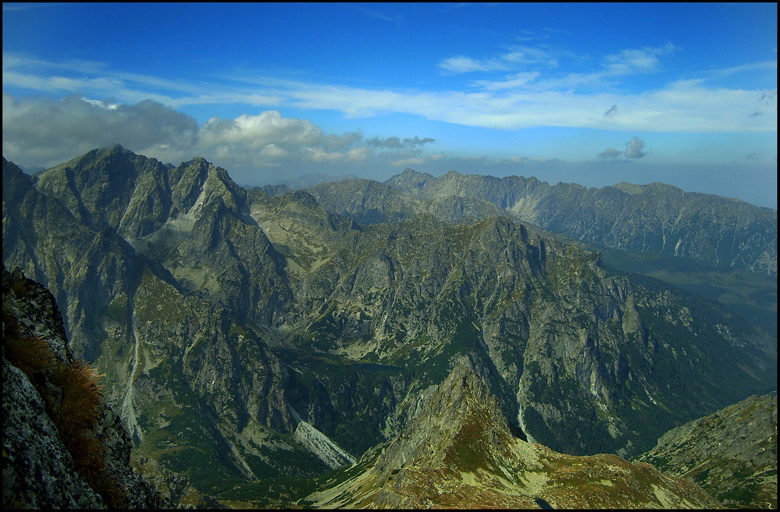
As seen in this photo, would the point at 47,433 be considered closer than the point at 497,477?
Yes

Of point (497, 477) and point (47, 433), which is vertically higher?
point (47, 433)

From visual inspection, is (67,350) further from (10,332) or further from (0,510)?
(0,510)

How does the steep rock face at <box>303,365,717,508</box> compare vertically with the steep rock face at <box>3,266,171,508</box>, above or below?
below

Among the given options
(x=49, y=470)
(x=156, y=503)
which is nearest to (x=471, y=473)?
(x=156, y=503)

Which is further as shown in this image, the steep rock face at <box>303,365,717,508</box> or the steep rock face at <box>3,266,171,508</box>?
the steep rock face at <box>303,365,717,508</box>
